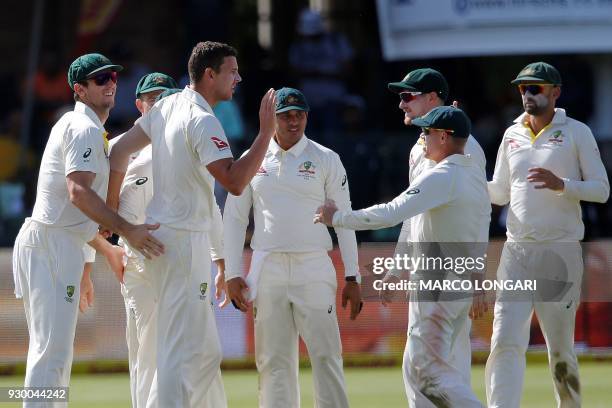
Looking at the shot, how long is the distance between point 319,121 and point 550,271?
6936 millimetres

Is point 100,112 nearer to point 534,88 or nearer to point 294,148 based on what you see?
point 294,148

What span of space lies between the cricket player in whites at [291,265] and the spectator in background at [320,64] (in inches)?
275

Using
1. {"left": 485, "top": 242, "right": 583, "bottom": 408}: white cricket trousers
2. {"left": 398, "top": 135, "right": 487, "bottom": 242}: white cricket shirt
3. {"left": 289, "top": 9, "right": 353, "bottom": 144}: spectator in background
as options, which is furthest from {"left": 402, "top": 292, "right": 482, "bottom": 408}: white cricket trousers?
{"left": 289, "top": 9, "right": 353, "bottom": 144}: spectator in background

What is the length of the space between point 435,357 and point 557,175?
174 centimetres

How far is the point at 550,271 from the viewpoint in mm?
8430

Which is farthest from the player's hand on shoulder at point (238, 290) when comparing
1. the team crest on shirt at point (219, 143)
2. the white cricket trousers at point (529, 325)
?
the white cricket trousers at point (529, 325)

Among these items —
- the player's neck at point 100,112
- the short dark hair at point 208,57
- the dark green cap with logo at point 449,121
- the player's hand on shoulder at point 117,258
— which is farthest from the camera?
the player's hand on shoulder at point 117,258

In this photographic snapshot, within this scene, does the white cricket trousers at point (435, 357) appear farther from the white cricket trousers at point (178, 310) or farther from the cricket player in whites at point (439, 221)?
the white cricket trousers at point (178, 310)

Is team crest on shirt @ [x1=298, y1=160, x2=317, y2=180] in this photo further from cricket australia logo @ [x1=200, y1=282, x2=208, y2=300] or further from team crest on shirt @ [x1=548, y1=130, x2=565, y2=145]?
team crest on shirt @ [x1=548, y1=130, x2=565, y2=145]

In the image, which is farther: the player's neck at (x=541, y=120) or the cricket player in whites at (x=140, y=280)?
the player's neck at (x=541, y=120)

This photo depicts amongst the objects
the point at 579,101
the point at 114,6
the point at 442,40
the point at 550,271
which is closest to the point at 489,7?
the point at 442,40

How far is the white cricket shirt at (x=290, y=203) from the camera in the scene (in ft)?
26.5

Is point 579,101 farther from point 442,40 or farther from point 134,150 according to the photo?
point 134,150

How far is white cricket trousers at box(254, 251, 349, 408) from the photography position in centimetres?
798
